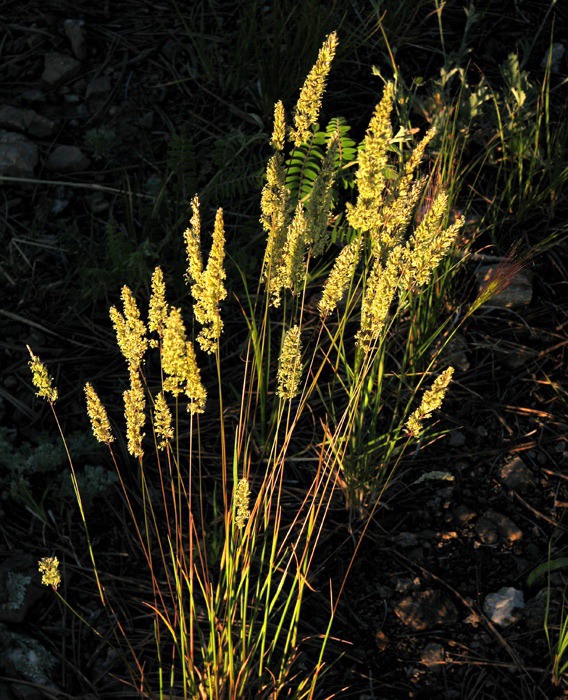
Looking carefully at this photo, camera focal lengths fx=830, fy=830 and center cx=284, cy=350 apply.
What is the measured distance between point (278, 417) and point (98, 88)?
A: 2.33 meters

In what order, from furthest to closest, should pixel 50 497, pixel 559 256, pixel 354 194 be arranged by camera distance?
pixel 354 194, pixel 559 256, pixel 50 497

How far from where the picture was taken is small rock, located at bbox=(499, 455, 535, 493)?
8.25 feet

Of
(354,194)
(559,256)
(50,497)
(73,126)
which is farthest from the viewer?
(73,126)

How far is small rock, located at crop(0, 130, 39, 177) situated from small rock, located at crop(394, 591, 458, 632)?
2259 millimetres

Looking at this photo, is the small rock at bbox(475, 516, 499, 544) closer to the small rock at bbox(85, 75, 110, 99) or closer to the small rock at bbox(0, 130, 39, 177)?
the small rock at bbox(0, 130, 39, 177)

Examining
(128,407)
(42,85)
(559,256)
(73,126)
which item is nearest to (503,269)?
(559,256)

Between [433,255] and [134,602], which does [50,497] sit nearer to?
[134,602]

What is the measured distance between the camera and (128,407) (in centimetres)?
173

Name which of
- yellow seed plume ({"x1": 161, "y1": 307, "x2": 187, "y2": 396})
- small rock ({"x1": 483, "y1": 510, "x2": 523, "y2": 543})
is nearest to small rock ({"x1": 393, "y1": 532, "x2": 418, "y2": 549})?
small rock ({"x1": 483, "y1": 510, "x2": 523, "y2": 543})

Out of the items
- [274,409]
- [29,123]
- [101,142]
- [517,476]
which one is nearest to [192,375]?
[274,409]

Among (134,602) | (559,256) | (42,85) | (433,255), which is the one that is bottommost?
(134,602)

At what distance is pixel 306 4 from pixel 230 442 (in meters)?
1.82

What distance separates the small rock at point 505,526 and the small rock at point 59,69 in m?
2.66

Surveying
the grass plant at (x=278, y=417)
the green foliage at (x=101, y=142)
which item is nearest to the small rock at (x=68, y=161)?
the green foliage at (x=101, y=142)
